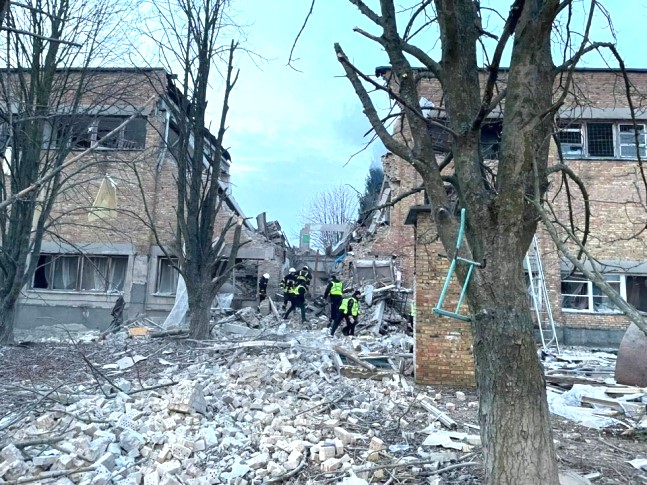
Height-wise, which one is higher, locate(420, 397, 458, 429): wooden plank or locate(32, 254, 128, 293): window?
→ locate(32, 254, 128, 293): window

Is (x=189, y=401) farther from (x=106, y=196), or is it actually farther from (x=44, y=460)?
(x=106, y=196)

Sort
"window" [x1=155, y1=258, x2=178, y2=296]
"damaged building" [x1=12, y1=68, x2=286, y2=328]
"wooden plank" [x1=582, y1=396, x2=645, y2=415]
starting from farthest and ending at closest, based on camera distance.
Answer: "window" [x1=155, y1=258, x2=178, y2=296] < "damaged building" [x1=12, y1=68, x2=286, y2=328] < "wooden plank" [x1=582, y1=396, x2=645, y2=415]

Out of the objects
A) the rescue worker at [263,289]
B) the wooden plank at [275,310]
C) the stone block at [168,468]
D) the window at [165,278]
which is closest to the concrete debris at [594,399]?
the stone block at [168,468]

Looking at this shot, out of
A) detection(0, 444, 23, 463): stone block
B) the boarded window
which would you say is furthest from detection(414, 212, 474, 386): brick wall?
the boarded window

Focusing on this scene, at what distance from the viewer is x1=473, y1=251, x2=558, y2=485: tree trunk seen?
287 cm

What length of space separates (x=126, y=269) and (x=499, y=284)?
17.4 m

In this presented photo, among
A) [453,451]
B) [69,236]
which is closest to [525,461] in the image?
[453,451]

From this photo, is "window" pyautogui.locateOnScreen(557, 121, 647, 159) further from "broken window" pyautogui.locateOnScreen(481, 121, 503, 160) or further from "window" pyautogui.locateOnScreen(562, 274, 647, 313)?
"broken window" pyautogui.locateOnScreen(481, 121, 503, 160)

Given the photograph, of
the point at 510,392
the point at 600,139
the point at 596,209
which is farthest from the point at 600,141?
the point at 510,392

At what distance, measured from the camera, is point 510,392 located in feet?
9.52

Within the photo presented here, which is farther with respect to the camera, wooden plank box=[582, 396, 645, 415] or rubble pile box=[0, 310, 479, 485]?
wooden plank box=[582, 396, 645, 415]

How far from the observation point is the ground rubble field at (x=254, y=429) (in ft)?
15.0

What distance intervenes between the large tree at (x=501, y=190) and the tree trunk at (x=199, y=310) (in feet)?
28.3

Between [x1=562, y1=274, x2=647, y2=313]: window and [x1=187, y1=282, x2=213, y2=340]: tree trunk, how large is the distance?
1218 centimetres
